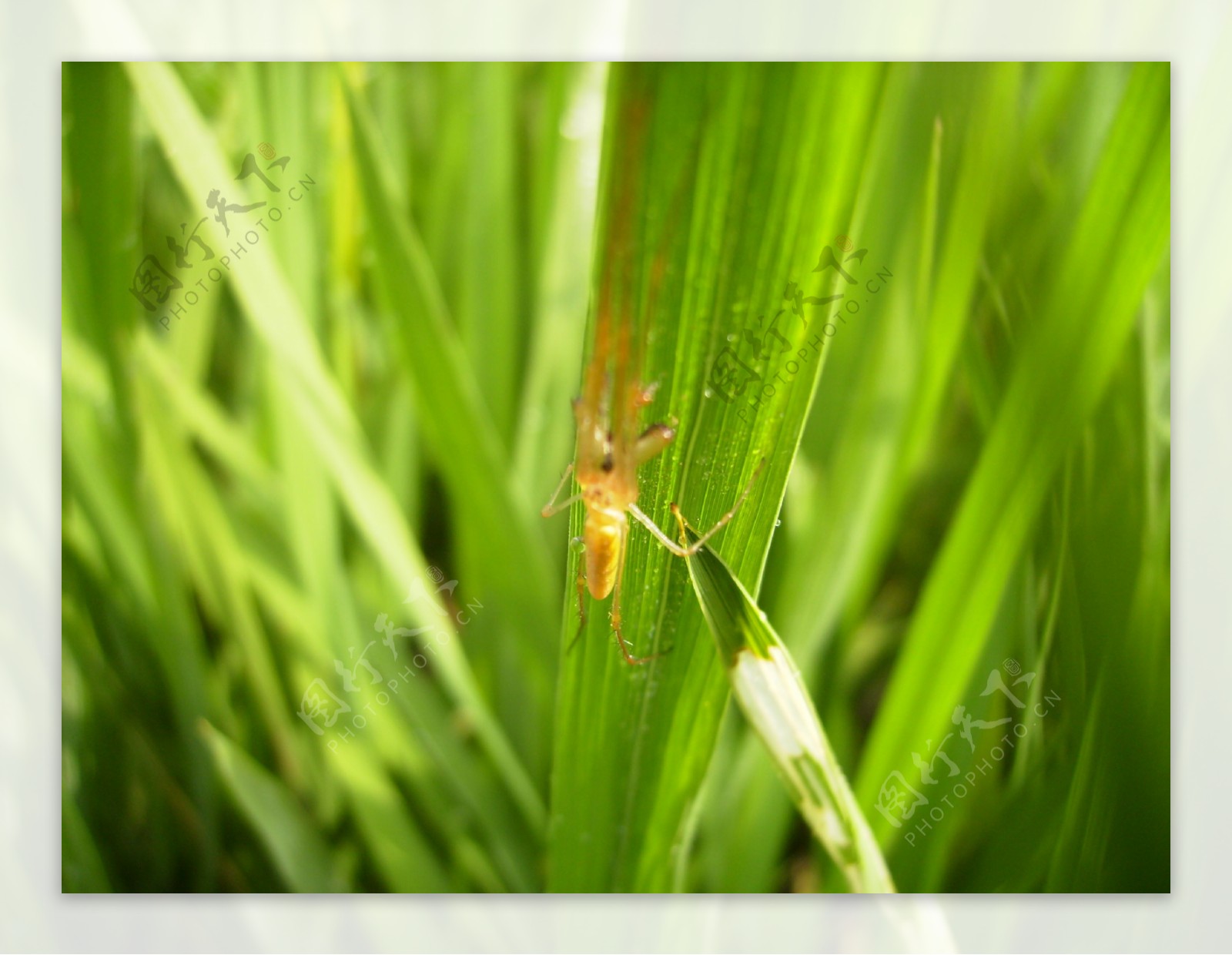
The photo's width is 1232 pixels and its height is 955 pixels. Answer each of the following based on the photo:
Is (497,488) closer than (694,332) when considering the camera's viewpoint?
No

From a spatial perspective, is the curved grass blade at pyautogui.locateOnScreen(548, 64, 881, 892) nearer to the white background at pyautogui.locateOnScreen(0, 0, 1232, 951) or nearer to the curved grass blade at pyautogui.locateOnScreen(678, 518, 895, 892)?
the curved grass blade at pyautogui.locateOnScreen(678, 518, 895, 892)

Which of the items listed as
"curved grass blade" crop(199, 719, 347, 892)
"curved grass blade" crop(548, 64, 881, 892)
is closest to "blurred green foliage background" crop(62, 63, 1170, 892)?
"curved grass blade" crop(199, 719, 347, 892)

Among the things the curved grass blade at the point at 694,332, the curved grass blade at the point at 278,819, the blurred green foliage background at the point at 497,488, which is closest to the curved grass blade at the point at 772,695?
the curved grass blade at the point at 694,332

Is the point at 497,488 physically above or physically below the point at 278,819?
above

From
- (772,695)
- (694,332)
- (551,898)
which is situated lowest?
(551,898)

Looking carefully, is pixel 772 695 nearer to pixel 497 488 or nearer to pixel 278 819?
pixel 497 488

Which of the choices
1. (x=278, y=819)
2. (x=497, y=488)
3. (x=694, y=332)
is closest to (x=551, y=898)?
(x=278, y=819)

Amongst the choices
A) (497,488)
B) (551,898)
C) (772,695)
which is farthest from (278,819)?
(772,695)

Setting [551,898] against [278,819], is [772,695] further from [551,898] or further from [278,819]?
[278,819]
